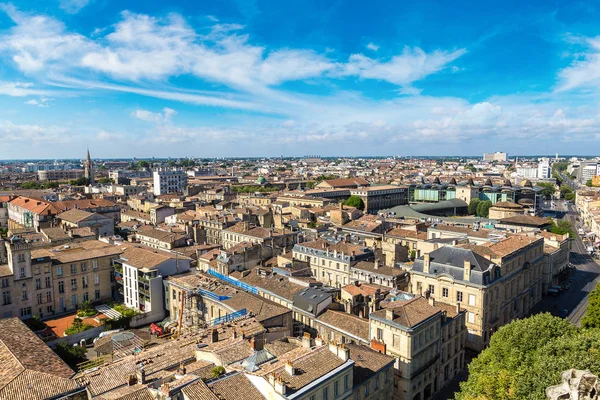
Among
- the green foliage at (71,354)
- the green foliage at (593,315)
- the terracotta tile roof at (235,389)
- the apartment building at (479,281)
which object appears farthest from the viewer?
the apartment building at (479,281)

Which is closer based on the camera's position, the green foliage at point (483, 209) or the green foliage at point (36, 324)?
the green foliage at point (36, 324)

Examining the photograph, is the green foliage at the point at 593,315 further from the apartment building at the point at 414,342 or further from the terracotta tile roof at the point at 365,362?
the terracotta tile roof at the point at 365,362

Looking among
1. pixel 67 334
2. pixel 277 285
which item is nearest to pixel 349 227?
pixel 277 285

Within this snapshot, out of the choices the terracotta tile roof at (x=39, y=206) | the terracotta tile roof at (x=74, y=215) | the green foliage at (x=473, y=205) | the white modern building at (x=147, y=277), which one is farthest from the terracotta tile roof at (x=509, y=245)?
the terracotta tile roof at (x=39, y=206)

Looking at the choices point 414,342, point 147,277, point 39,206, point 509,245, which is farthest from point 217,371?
point 39,206

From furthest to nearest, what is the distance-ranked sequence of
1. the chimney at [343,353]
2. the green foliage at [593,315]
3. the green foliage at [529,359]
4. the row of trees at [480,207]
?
the row of trees at [480,207] → the green foliage at [593,315] → the chimney at [343,353] → the green foliage at [529,359]

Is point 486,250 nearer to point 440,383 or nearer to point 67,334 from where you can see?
point 440,383
